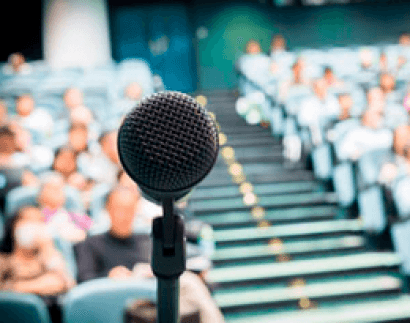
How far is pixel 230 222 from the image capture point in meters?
4.28

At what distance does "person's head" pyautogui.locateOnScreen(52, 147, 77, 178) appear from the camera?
12.9 ft

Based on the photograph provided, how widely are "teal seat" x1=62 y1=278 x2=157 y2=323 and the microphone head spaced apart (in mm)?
1197

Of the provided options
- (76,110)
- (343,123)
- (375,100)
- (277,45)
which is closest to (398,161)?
(343,123)

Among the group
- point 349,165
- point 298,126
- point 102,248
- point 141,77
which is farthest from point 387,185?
point 141,77

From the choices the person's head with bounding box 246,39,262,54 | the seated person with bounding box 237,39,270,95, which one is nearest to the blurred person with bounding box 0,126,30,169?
the seated person with bounding box 237,39,270,95

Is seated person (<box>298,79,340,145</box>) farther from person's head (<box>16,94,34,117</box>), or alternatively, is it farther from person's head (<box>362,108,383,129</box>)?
person's head (<box>16,94,34,117</box>)

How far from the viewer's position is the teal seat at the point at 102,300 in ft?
5.77

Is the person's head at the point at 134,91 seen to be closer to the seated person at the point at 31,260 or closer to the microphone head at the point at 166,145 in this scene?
the seated person at the point at 31,260

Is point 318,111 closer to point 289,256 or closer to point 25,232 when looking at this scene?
point 289,256

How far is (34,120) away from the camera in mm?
5137

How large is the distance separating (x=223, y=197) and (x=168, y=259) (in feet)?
13.3

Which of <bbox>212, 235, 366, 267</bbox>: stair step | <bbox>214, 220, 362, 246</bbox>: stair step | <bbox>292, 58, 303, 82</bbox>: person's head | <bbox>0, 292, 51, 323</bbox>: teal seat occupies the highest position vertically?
<bbox>292, 58, 303, 82</bbox>: person's head

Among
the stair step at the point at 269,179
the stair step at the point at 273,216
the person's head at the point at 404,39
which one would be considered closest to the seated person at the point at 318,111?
the stair step at the point at 269,179

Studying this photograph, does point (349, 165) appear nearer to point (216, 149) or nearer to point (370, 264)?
point (370, 264)
